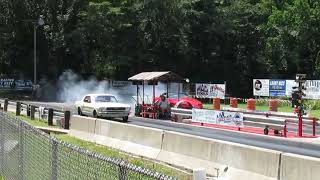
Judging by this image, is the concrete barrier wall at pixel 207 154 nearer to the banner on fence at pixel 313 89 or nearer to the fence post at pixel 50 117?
the fence post at pixel 50 117

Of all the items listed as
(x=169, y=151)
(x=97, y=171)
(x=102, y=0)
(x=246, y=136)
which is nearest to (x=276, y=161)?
(x=169, y=151)

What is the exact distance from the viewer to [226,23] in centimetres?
6831

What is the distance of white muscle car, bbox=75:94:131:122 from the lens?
31.5 metres

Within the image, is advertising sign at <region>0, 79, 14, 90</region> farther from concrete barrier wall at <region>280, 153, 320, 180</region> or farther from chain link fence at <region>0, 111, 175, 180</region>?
concrete barrier wall at <region>280, 153, 320, 180</region>

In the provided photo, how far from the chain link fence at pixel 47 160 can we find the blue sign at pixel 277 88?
4132 centimetres

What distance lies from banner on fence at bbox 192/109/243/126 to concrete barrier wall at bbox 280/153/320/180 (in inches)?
645

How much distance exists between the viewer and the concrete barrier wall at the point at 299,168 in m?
10.2

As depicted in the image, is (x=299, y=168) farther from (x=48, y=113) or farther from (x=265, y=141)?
(x=48, y=113)

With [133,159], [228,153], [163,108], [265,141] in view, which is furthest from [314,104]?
[228,153]

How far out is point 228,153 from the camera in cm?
1297

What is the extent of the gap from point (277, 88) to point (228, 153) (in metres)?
39.2

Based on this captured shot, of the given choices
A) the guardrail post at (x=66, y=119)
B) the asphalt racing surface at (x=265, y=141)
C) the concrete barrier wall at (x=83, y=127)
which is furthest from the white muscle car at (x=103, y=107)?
the concrete barrier wall at (x=83, y=127)

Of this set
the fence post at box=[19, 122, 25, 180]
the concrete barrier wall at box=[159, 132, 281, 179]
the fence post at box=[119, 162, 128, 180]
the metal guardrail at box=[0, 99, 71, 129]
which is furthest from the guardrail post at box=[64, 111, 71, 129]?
the fence post at box=[119, 162, 128, 180]

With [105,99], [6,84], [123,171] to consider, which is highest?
[6,84]
